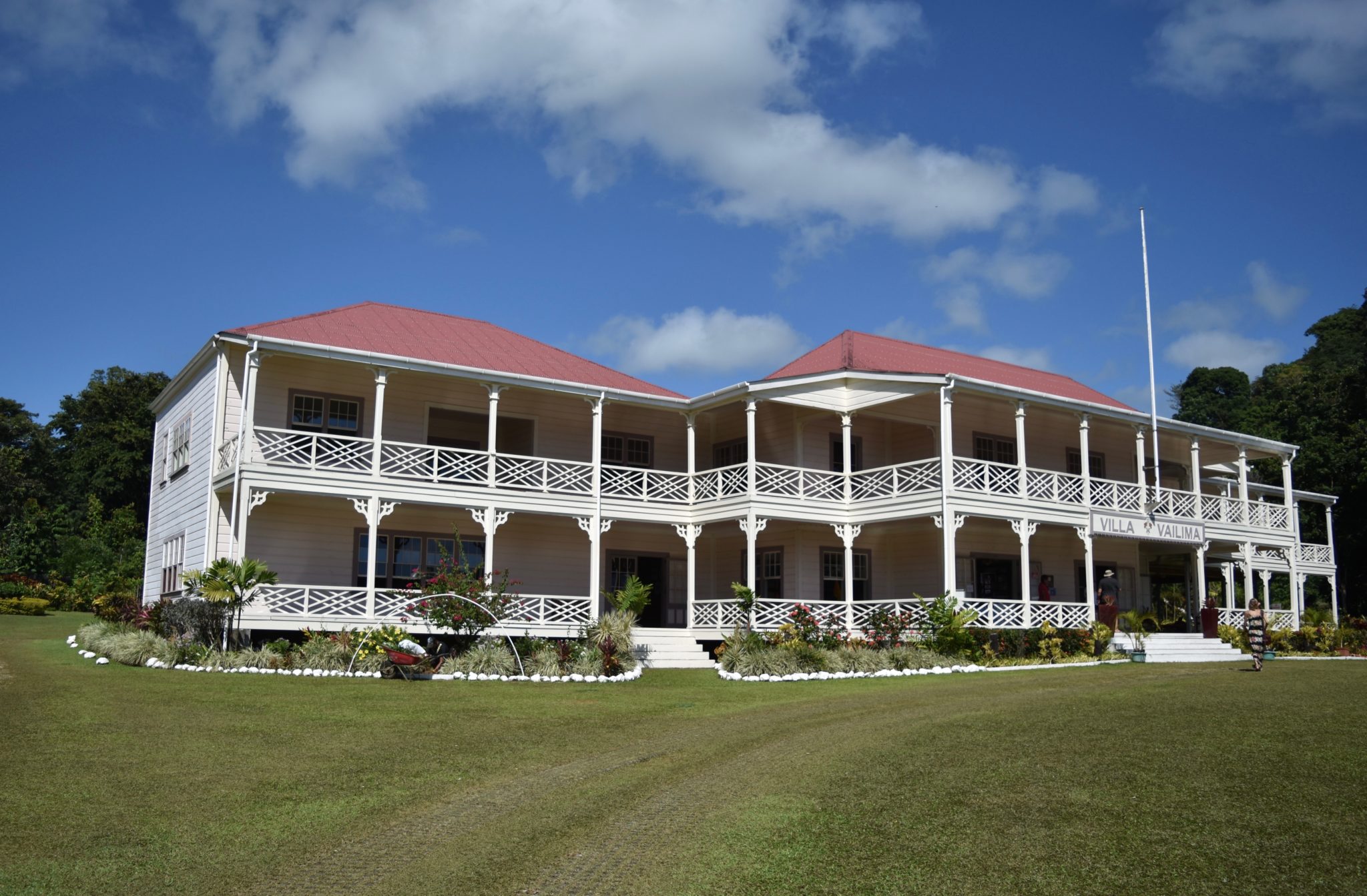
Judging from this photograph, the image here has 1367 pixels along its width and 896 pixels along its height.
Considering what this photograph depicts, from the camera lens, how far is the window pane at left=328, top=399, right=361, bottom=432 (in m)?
24.3

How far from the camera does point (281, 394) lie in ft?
78.0

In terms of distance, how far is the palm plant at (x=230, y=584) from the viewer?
1969 centimetres

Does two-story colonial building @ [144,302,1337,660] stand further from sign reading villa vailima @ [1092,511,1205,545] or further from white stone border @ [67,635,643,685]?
white stone border @ [67,635,643,685]

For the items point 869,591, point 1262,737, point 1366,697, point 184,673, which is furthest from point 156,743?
point 869,591

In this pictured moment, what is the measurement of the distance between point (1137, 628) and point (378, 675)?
1641cm

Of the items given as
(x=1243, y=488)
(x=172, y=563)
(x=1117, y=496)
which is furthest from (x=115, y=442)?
(x=1243, y=488)

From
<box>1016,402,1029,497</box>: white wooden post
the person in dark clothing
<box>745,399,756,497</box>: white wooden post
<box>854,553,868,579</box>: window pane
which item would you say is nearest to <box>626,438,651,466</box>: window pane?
<box>745,399,756,497</box>: white wooden post

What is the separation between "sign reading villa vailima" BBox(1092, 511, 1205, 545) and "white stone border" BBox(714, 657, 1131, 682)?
17.4ft

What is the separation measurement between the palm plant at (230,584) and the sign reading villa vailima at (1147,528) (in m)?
18.0

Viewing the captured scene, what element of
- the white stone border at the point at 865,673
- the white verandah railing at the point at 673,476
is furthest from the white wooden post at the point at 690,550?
the white stone border at the point at 865,673

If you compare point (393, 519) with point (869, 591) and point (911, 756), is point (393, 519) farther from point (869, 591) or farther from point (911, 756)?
point (911, 756)

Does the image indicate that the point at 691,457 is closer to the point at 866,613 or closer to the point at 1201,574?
the point at 866,613

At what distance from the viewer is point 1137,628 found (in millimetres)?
25688

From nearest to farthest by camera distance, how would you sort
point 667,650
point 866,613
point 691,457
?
point 667,650, point 866,613, point 691,457
